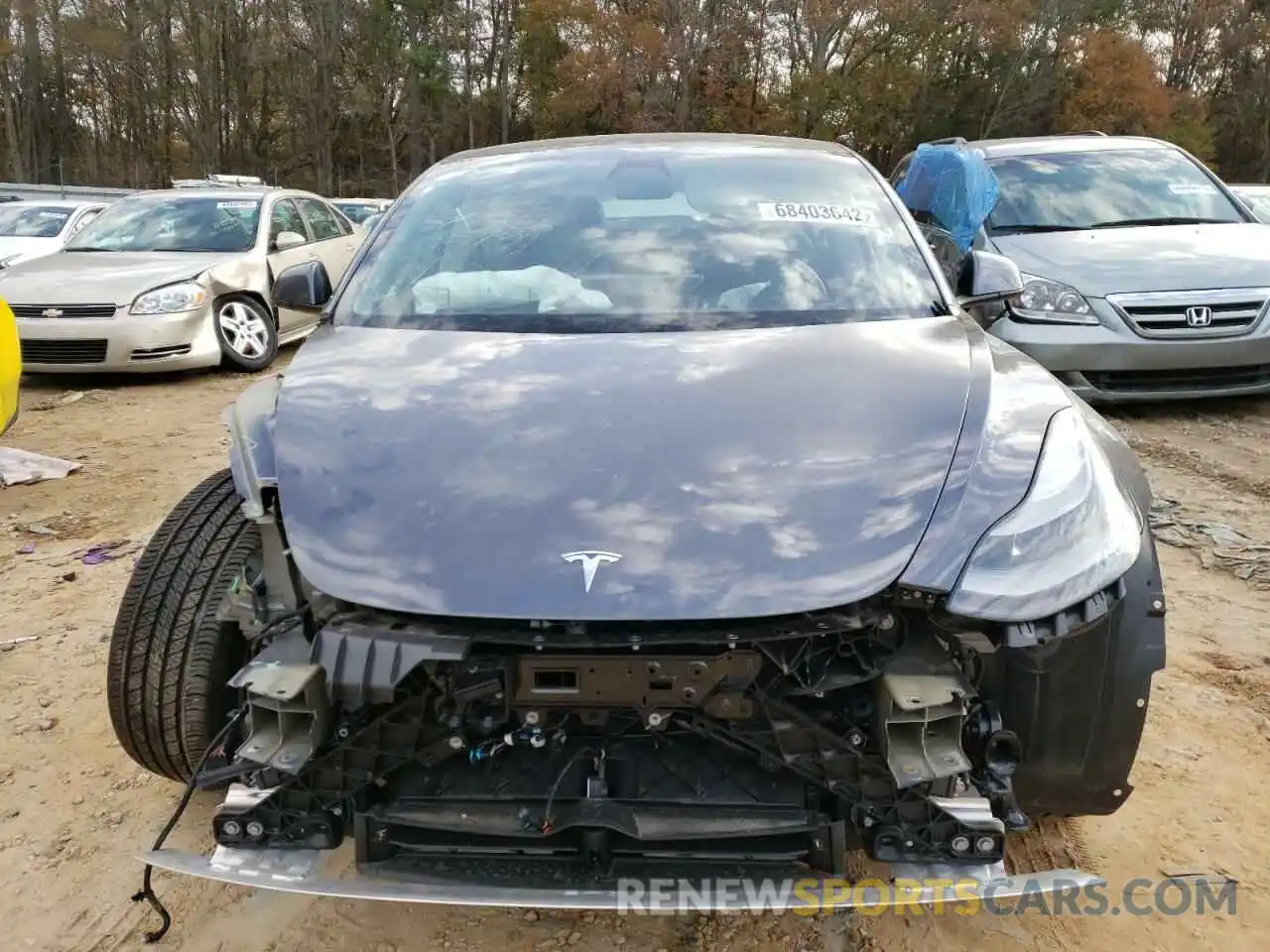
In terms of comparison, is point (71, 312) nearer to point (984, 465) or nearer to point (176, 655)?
point (176, 655)

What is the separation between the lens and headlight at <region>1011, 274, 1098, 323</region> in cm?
538

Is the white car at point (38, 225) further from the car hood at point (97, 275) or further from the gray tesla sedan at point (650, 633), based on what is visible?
the gray tesla sedan at point (650, 633)

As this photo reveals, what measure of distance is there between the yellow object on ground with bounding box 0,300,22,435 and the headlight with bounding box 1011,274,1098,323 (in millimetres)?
5078

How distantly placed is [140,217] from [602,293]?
707 cm

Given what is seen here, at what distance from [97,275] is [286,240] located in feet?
4.78

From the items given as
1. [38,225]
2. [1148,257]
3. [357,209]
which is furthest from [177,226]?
[357,209]

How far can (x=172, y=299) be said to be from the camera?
7043 mm

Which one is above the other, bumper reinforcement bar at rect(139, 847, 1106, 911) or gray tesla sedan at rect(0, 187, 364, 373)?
gray tesla sedan at rect(0, 187, 364, 373)

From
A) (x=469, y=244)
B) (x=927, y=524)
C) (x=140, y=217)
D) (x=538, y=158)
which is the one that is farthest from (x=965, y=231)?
(x=140, y=217)

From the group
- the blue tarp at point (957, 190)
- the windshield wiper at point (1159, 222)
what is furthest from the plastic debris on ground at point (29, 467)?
the windshield wiper at point (1159, 222)

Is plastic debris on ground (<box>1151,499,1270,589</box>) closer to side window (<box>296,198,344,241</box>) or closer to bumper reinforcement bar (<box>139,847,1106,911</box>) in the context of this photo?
bumper reinforcement bar (<box>139,847,1106,911</box>)

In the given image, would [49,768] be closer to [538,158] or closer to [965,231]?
[538,158]

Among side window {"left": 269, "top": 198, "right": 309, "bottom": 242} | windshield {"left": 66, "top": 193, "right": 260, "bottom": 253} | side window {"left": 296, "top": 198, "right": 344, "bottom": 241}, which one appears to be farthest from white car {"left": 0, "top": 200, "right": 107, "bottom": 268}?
side window {"left": 269, "top": 198, "right": 309, "bottom": 242}

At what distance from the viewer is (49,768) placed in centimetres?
252
